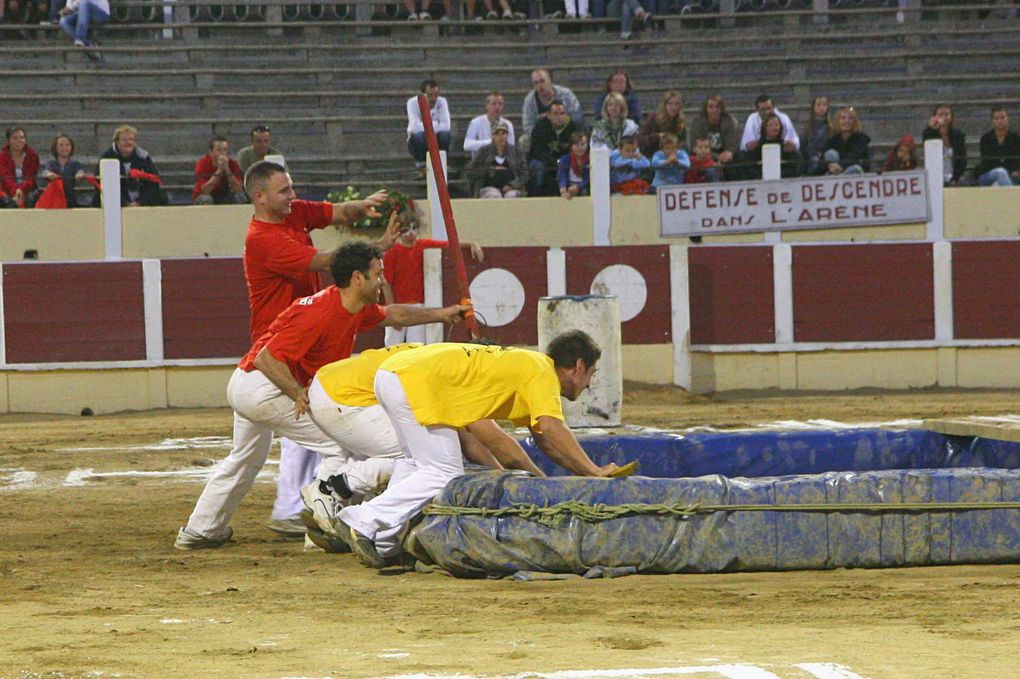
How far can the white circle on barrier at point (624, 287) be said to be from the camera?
54.0 ft

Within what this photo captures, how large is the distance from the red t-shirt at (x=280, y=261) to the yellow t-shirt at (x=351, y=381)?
679 mm

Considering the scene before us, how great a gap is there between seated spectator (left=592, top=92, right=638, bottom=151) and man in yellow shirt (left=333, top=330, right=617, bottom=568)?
1065 cm

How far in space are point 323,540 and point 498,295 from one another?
29.2 ft

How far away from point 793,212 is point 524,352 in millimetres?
10750

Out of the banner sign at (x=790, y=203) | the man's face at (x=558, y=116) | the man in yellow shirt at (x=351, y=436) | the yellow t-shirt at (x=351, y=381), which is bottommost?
the man in yellow shirt at (x=351, y=436)

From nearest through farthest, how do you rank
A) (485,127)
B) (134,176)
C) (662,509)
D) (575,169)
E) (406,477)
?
1. (662,509)
2. (406,477)
3. (134,176)
4. (575,169)
5. (485,127)

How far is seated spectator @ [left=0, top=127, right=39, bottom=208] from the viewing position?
1708cm

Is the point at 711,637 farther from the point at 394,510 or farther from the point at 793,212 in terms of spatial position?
the point at 793,212

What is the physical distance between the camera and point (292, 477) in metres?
8.48

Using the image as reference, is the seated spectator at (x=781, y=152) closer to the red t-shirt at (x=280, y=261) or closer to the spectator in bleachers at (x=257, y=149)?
the spectator in bleachers at (x=257, y=149)

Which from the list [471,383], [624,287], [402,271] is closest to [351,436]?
[471,383]

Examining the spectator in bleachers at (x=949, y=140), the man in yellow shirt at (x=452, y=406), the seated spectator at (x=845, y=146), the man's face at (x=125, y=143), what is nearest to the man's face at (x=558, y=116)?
the seated spectator at (x=845, y=146)

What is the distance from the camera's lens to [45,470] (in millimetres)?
11492

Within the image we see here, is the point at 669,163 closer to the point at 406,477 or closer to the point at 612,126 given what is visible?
the point at 612,126
